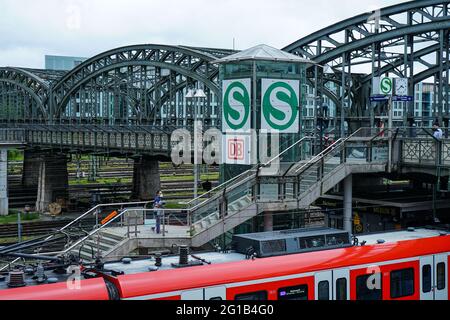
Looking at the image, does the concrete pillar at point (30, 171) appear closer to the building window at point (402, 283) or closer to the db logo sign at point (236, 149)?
the db logo sign at point (236, 149)

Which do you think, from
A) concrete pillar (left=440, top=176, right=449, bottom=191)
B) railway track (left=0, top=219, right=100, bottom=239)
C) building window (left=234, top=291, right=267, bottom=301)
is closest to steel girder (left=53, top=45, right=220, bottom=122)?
railway track (left=0, top=219, right=100, bottom=239)

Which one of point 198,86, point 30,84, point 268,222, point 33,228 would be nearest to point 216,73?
point 198,86

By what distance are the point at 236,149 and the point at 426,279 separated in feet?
30.7

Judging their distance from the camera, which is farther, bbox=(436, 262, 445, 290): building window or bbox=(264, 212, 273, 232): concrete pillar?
bbox=(264, 212, 273, 232): concrete pillar

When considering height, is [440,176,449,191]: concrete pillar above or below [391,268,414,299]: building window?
above

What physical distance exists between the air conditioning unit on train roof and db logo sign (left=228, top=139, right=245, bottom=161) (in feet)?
24.4

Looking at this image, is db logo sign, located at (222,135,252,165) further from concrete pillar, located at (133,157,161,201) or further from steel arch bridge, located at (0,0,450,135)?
concrete pillar, located at (133,157,161,201)

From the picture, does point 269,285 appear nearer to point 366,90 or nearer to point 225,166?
point 225,166

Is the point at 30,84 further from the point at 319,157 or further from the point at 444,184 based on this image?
the point at 444,184

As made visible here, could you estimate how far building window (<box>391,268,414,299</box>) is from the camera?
56.5 feet

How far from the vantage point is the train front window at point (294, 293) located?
49.9 ft

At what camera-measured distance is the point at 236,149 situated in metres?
25.1

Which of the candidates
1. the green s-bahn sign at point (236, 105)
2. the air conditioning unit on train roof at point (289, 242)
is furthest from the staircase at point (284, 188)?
the air conditioning unit on train roof at point (289, 242)
